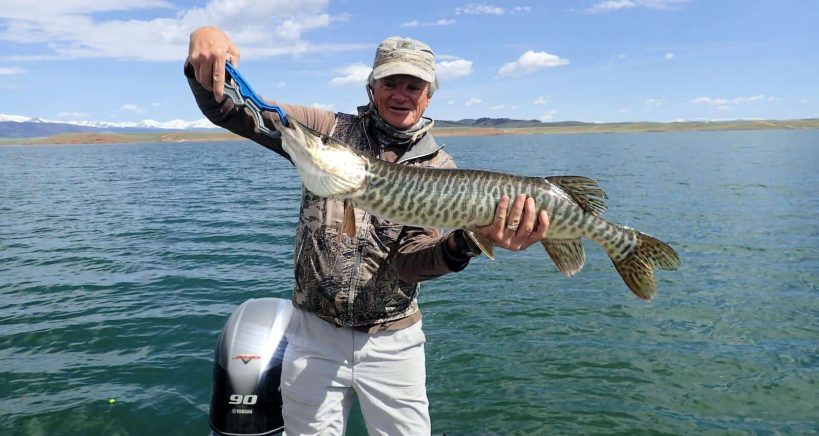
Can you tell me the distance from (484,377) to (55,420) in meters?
6.19

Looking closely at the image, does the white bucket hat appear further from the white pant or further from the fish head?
the white pant

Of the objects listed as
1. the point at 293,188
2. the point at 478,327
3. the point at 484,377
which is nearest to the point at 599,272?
the point at 478,327

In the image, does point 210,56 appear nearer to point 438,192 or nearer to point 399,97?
point 399,97

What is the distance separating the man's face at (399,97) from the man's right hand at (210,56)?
44.7 inches

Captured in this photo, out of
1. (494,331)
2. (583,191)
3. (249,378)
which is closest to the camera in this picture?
(583,191)

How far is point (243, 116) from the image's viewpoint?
427 centimetres

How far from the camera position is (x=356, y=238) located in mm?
4383

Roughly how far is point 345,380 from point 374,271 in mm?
879

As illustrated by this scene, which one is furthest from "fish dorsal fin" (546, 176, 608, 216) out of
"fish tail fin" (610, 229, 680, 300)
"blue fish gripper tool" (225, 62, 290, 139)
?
"blue fish gripper tool" (225, 62, 290, 139)

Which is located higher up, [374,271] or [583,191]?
[583,191]

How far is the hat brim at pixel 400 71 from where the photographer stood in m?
4.18

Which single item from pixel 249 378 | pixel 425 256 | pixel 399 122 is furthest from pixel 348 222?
pixel 249 378

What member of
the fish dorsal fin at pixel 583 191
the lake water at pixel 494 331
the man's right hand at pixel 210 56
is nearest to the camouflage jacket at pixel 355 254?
the man's right hand at pixel 210 56

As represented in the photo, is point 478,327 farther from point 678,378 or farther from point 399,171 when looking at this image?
point 399,171
